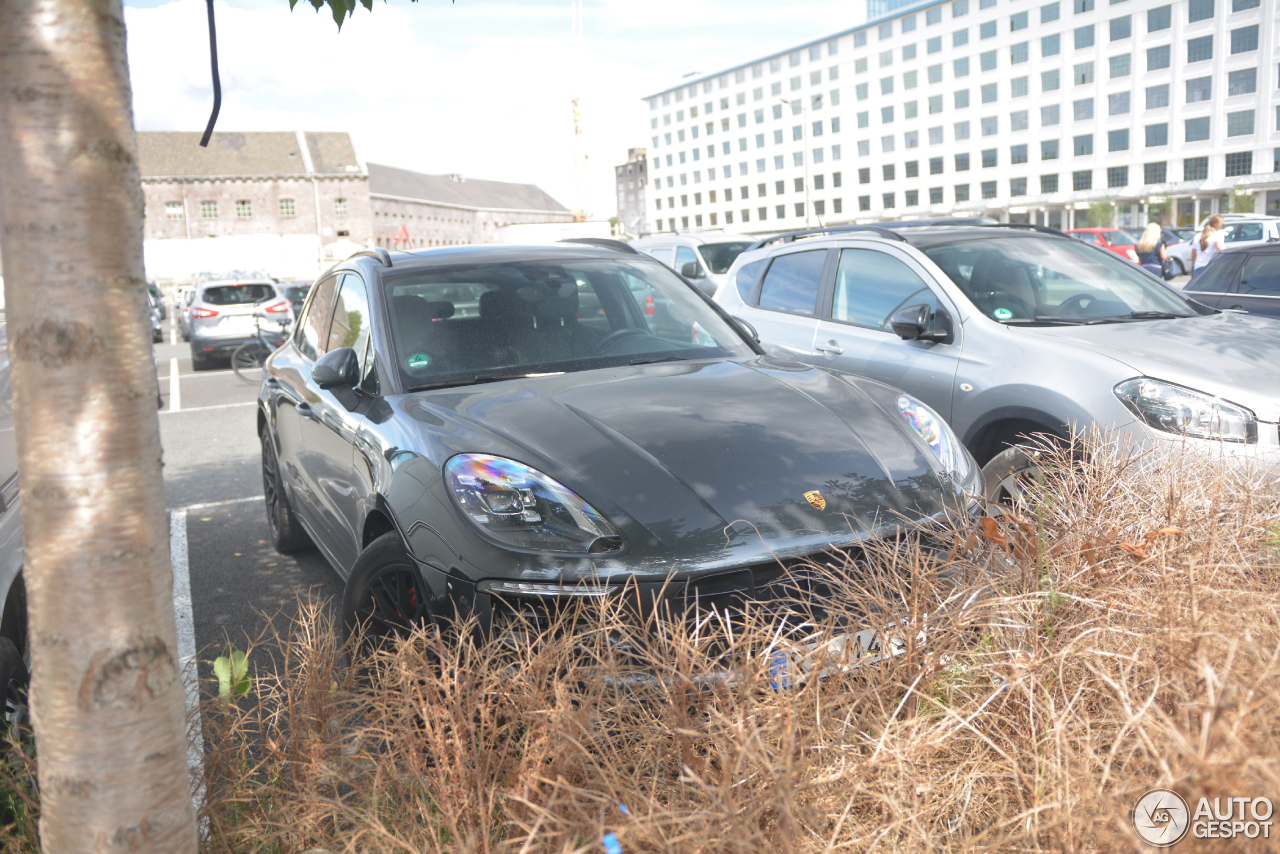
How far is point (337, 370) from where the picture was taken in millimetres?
4109

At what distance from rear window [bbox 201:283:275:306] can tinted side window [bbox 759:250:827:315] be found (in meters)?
16.4

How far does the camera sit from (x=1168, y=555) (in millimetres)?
2787

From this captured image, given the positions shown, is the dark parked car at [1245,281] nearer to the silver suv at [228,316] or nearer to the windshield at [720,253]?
the windshield at [720,253]

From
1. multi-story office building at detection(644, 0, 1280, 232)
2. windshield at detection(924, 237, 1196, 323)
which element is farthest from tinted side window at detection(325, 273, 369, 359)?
multi-story office building at detection(644, 0, 1280, 232)

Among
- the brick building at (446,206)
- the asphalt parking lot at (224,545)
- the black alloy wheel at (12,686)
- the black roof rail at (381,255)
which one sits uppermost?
the brick building at (446,206)

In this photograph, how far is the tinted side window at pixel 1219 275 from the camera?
28.9 ft

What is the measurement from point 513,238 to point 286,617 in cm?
3748

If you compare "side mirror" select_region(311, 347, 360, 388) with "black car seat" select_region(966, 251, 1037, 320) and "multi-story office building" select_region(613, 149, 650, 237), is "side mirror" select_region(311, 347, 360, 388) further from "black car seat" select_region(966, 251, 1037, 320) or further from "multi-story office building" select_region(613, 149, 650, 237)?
"multi-story office building" select_region(613, 149, 650, 237)

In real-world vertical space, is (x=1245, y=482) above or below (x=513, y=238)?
below

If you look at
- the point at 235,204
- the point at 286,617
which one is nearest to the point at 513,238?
the point at 286,617

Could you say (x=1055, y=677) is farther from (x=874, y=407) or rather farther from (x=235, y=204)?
(x=235, y=204)

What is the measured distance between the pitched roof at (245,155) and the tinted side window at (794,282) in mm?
96521

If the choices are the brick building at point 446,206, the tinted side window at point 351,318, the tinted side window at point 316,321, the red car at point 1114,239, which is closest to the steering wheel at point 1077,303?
the tinted side window at point 351,318

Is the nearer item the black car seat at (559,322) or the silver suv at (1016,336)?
the black car seat at (559,322)
